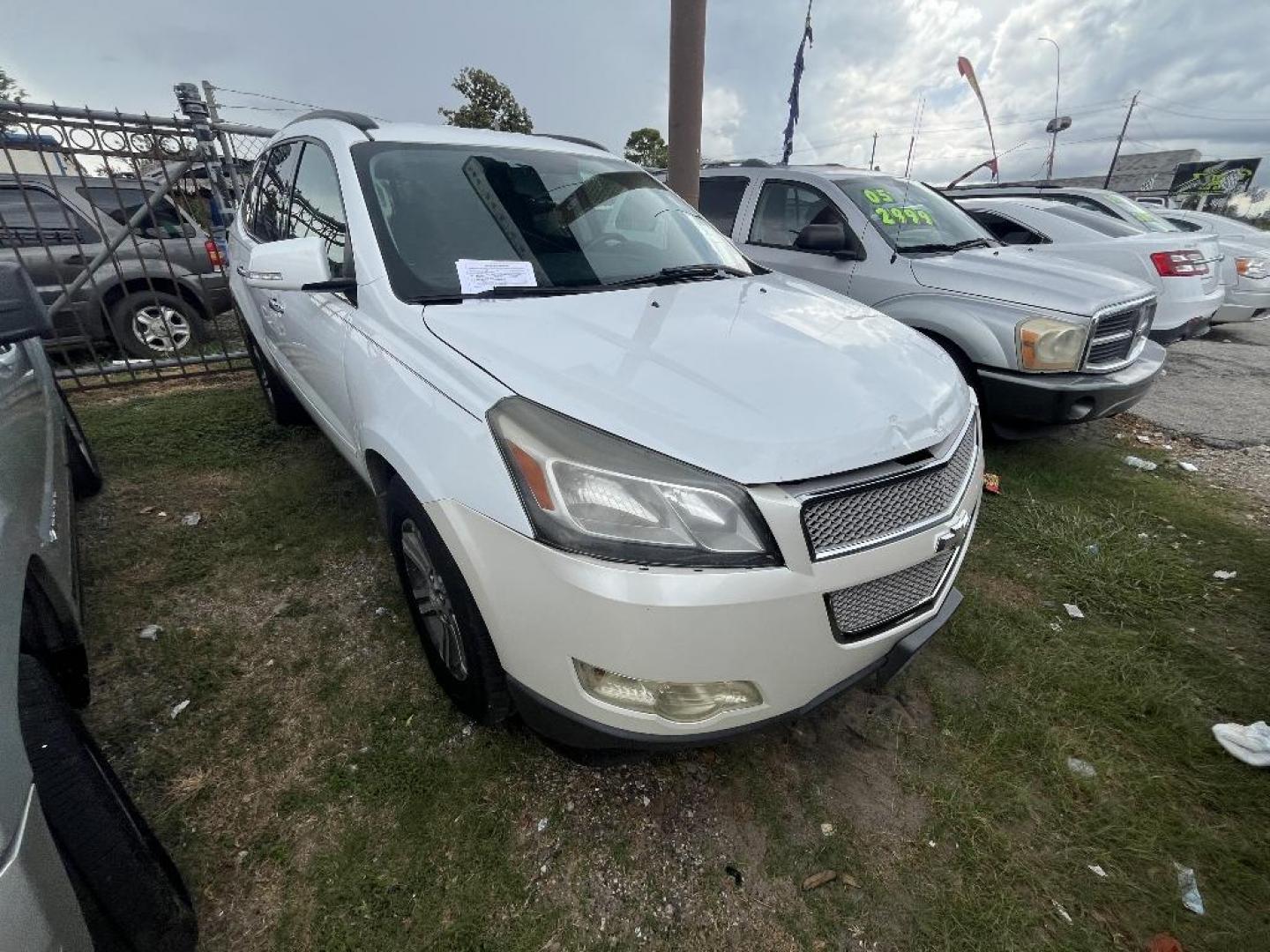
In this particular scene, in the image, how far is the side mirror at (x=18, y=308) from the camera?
147 cm

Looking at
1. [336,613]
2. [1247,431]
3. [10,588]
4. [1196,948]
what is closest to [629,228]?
[336,613]

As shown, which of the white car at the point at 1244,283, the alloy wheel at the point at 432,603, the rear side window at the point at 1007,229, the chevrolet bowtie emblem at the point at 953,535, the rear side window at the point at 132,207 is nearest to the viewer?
the chevrolet bowtie emblem at the point at 953,535

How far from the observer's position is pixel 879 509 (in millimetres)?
1452

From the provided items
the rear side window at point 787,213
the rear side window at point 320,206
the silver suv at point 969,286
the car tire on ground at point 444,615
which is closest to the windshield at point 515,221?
the rear side window at point 320,206

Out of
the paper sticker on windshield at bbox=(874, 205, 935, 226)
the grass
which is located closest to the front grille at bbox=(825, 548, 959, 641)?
the grass

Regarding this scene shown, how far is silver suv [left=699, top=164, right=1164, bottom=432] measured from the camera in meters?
3.34

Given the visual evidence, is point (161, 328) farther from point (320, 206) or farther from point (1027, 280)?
point (1027, 280)

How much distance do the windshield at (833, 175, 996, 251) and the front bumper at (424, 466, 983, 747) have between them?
10.7 ft

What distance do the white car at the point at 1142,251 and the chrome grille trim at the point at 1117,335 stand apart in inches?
60.9

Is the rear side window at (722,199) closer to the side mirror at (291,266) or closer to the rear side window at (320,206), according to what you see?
the rear side window at (320,206)

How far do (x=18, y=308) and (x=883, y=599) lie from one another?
2.33 m

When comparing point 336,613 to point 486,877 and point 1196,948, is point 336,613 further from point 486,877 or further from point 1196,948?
point 1196,948

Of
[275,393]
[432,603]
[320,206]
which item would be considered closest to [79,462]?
[275,393]

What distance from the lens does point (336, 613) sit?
2.48 metres
